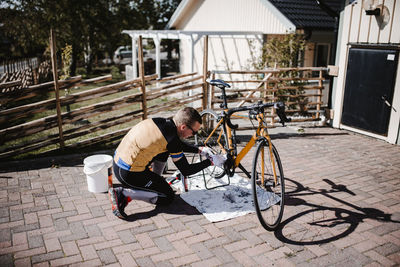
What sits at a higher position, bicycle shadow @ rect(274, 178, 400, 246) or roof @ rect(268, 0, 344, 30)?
roof @ rect(268, 0, 344, 30)

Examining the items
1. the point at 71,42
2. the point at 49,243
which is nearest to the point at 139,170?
the point at 49,243

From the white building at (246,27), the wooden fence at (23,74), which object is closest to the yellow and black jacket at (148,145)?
the white building at (246,27)

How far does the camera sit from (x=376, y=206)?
463cm

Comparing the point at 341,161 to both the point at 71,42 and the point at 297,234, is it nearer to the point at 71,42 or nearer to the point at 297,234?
the point at 297,234

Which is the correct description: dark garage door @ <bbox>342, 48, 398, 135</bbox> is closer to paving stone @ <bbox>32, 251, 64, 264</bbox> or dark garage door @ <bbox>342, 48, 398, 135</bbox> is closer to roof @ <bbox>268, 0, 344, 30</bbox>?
roof @ <bbox>268, 0, 344, 30</bbox>

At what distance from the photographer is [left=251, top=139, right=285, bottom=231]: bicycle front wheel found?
12.5 feet

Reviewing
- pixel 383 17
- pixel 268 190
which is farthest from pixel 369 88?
pixel 268 190

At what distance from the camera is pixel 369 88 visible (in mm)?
7848

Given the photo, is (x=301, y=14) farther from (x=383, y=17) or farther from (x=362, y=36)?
(x=383, y=17)

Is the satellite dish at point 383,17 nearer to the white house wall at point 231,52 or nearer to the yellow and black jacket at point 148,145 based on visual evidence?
the yellow and black jacket at point 148,145

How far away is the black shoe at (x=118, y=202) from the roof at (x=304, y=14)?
11.2 meters

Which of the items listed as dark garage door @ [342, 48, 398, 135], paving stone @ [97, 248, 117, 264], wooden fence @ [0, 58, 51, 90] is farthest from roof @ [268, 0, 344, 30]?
paving stone @ [97, 248, 117, 264]

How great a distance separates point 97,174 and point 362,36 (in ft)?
22.4

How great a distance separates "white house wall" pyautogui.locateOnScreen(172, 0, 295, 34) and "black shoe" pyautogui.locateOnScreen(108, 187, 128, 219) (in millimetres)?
10335
